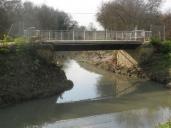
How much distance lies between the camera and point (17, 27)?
4666cm

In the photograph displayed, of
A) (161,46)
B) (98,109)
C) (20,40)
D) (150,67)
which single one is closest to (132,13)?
(161,46)

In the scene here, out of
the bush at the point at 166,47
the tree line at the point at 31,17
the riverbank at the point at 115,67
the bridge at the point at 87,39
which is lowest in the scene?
the riverbank at the point at 115,67

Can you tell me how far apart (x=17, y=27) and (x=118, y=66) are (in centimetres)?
1855

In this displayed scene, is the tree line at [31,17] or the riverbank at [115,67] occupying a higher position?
the tree line at [31,17]

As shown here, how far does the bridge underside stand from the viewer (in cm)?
4431

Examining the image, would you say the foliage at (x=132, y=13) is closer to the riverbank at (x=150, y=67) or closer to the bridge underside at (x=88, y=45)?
the riverbank at (x=150, y=67)

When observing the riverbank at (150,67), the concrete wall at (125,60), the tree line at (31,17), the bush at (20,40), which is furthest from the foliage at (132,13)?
the bush at (20,40)

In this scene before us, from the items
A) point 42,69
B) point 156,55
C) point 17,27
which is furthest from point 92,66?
point 42,69

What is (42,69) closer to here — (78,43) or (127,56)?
(78,43)

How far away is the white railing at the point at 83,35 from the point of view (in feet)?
144

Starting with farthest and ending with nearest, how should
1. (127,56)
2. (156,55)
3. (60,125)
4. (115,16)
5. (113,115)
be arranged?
(115,16)
(127,56)
(156,55)
(113,115)
(60,125)

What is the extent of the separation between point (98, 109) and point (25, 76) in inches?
315

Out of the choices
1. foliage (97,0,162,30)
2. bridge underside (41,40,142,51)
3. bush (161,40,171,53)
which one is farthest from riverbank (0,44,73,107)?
foliage (97,0,162,30)

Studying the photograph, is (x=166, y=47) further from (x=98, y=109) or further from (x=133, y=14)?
(x=133, y=14)
